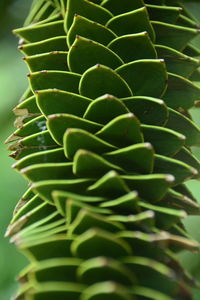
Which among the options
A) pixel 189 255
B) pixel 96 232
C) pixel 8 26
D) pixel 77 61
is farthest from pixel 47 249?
pixel 8 26

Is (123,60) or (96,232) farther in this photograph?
(123,60)

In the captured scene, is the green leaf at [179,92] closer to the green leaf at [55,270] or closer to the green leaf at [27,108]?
the green leaf at [27,108]

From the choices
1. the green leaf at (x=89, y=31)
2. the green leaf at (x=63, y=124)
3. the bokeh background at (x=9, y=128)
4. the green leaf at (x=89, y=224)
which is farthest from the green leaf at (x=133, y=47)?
the bokeh background at (x=9, y=128)

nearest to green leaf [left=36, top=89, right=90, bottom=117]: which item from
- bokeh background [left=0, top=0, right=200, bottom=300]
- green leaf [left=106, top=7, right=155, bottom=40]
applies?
green leaf [left=106, top=7, right=155, bottom=40]

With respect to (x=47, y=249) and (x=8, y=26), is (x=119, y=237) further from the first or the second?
(x=8, y=26)

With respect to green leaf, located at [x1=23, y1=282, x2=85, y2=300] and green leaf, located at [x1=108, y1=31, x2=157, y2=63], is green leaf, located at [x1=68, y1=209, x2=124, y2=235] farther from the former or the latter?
green leaf, located at [x1=108, y1=31, x2=157, y2=63]
